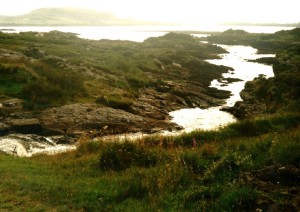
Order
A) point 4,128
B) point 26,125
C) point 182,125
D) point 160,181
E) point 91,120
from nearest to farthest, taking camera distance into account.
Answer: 1. point 160,181
2. point 4,128
3. point 26,125
4. point 91,120
5. point 182,125

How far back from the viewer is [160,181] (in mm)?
11852

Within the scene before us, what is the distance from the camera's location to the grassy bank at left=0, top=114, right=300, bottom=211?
33.1 feet

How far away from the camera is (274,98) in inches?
1865

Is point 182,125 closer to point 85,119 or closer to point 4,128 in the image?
point 85,119

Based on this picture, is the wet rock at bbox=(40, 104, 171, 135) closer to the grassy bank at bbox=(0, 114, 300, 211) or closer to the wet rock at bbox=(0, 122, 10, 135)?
the wet rock at bbox=(0, 122, 10, 135)

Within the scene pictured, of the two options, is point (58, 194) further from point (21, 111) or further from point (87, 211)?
point (21, 111)

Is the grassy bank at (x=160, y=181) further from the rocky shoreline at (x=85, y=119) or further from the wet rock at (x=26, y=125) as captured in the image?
the rocky shoreline at (x=85, y=119)

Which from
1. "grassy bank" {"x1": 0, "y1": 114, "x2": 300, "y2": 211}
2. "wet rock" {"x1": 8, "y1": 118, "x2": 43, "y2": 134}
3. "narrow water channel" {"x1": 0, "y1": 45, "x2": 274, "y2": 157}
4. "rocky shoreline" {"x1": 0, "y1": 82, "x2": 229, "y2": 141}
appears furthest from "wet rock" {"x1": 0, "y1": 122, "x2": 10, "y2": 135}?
"grassy bank" {"x1": 0, "y1": 114, "x2": 300, "y2": 211}

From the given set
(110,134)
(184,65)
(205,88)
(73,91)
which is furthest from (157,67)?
(110,134)

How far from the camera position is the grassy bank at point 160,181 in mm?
10094

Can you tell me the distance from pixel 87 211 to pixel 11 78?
38611 mm

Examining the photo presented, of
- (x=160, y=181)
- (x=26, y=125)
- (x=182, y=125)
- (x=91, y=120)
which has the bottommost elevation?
(x=182, y=125)

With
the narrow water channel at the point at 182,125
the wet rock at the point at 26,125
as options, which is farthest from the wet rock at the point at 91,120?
the narrow water channel at the point at 182,125

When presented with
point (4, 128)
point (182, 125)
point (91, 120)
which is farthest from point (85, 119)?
point (182, 125)
